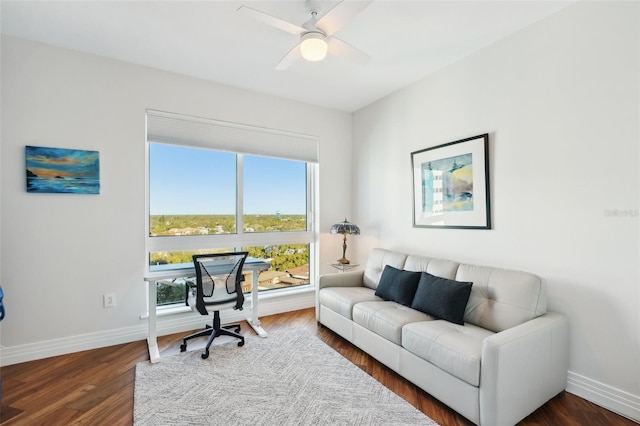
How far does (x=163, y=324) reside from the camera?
10.2 ft

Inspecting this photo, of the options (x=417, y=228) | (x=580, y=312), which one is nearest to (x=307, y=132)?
(x=417, y=228)

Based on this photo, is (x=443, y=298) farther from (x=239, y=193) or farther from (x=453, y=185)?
(x=239, y=193)

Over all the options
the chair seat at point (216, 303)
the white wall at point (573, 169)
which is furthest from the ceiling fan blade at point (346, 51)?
the chair seat at point (216, 303)

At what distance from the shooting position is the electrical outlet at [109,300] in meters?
2.81

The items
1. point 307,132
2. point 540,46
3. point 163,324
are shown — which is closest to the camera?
point 540,46

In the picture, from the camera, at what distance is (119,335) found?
2.86 metres

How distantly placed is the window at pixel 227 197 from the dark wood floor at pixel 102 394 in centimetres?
87

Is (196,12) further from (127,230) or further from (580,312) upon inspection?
(580,312)

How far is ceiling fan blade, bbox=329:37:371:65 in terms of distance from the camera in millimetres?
2111

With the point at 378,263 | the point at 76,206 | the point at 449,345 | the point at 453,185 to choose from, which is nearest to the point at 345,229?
the point at 378,263

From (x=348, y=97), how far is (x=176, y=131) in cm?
213

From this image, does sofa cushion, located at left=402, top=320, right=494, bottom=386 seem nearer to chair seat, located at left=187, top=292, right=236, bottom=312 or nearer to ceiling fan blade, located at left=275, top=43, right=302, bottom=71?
chair seat, located at left=187, top=292, right=236, bottom=312

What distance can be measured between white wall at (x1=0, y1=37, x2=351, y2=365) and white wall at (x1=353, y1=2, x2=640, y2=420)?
9.90 feet

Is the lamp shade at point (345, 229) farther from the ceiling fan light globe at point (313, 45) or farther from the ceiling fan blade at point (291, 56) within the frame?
the ceiling fan light globe at point (313, 45)
